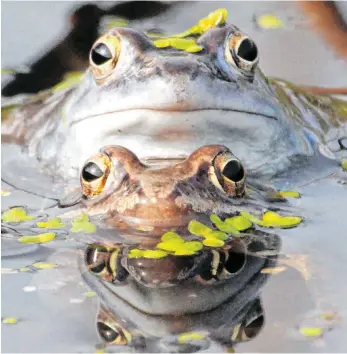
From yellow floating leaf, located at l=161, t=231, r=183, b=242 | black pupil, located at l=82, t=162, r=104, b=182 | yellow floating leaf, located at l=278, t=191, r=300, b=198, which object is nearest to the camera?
yellow floating leaf, located at l=161, t=231, r=183, b=242

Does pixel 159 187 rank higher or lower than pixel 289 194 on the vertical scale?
higher

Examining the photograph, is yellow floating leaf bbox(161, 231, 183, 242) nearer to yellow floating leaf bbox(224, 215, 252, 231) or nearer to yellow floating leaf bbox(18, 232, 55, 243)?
yellow floating leaf bbox(224, 215, 252, 231)

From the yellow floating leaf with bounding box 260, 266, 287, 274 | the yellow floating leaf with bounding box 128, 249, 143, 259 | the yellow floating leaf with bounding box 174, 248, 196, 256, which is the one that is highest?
the yellow floating leaf with bounding box 128, 249, 143, 259

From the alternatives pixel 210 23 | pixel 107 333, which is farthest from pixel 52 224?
pixel 210 23

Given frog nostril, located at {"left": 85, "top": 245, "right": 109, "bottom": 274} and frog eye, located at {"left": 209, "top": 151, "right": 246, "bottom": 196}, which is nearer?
frog nostril, located at {"left": 85, "top": 245, "right": 109, "bottom": 274}

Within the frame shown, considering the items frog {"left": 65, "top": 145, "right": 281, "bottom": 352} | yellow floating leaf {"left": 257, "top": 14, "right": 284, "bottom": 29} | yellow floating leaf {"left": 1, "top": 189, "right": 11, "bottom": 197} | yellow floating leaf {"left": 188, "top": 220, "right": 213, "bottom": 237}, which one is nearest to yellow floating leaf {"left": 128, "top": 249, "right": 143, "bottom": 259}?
frog {"left": 65, "top": 145, "right": 281, "bottom": 352}

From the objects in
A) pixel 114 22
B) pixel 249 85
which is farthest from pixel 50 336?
pixel 114 22

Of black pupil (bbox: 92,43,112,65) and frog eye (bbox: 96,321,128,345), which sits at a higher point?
black pupil (bbox: 92,43,112,65)

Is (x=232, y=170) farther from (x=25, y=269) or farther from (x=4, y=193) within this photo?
(x=4, y=193)
